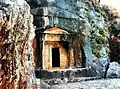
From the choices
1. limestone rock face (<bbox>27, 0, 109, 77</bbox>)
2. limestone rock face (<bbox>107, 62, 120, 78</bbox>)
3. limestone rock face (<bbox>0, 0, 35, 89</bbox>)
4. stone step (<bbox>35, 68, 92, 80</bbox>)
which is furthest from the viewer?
limestone rock face (<bbox>107, 62, 120, 78</bbox>)

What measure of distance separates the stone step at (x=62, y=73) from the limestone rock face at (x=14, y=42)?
6.45 m

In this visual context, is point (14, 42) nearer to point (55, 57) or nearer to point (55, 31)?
point (55, 31)

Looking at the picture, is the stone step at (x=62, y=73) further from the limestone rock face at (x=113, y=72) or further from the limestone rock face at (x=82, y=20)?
the limestone rock face at (x=113, y=72)

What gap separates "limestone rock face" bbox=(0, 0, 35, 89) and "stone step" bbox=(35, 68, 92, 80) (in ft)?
21.2

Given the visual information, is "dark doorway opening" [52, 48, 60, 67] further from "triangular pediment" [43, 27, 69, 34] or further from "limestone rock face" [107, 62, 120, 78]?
"limestone rock face" [107, 62, 120, 78]

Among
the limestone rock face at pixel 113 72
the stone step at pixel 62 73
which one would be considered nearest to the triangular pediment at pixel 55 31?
the stone step at pixel 62 73

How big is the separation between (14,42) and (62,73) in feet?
24.9

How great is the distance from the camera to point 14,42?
4.41 meters

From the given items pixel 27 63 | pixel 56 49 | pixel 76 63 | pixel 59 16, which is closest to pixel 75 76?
pixel 76 63

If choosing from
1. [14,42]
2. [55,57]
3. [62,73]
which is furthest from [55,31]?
[14,42]

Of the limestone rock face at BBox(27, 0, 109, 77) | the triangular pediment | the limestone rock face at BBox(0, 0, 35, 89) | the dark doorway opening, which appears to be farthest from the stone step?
the limestone rock face at BBox(0, 0, 35, 89)

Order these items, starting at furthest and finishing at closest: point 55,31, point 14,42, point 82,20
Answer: point 82,20 → point 55,31 → point 14,42

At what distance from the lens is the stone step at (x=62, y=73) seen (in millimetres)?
11508

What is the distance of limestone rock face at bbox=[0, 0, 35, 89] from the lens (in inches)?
164
